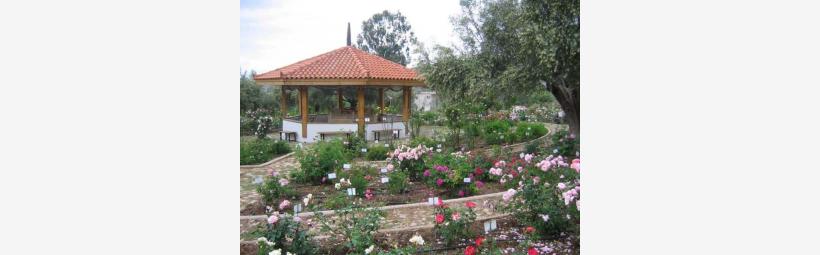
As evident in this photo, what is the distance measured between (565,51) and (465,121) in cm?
415

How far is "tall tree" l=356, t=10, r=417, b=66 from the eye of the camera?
12.6ft

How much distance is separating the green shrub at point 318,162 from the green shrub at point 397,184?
2.51ft

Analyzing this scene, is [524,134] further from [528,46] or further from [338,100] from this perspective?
[338,100]

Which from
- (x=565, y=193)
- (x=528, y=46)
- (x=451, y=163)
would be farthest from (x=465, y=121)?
(x=565, y=193)

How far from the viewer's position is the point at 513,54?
17.3 feet

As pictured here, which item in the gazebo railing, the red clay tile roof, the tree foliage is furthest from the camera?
the gazebo railing

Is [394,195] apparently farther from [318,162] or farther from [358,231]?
[358,231]

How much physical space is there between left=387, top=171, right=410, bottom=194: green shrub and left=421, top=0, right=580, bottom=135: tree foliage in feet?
4.76

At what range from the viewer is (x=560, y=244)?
3559 mm

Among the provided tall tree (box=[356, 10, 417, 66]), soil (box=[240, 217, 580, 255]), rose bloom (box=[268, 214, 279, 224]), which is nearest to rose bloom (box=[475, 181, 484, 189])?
soil (box=[240, 217, 580, 255])

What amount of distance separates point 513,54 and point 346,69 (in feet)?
7.91

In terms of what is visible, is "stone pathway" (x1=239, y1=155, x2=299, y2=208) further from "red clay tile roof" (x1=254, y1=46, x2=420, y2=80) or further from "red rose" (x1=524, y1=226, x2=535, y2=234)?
"red rose" (x1=524, y1=226, x2=535, y2=234)

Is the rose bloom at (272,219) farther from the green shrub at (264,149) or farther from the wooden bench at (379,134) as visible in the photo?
the wooden bench at (379,134)

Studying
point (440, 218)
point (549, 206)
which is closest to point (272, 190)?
point (440, 218)
